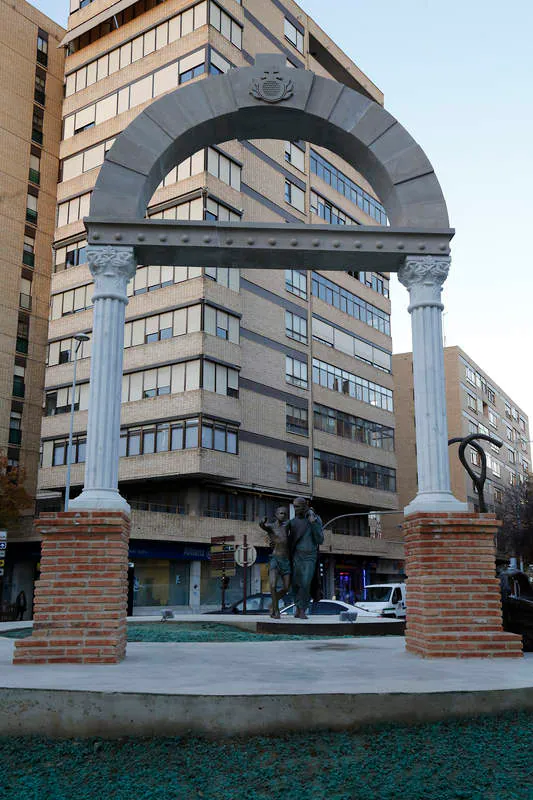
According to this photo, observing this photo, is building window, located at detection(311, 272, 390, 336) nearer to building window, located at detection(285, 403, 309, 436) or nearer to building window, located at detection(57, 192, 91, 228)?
building window, located at detection(285, 403, 309, 436)

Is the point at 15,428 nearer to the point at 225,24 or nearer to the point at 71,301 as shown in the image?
the point at 71,301

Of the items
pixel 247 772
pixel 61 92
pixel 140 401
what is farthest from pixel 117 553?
pixel 61 92

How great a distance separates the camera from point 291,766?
15.7ft

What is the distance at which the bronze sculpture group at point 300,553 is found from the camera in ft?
→ 41.4

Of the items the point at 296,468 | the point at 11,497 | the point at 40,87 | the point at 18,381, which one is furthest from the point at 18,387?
the point at 40,87

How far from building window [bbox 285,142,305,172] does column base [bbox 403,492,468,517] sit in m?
45.3

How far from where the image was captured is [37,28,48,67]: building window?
5216 centimetres

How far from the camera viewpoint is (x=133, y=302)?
144ft

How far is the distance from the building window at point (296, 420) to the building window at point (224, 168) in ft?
45.3

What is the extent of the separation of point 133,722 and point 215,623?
10823 millimetres

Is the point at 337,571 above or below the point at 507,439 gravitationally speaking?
below

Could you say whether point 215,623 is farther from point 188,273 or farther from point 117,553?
point 188,273

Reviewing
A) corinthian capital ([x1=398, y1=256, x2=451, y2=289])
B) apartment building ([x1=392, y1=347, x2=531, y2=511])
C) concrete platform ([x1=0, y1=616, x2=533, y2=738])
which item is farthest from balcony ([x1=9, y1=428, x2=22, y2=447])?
concrete platform ([x1=0, y1=616, x2=533, y2=738])

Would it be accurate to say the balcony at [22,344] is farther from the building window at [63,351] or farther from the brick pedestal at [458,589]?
the brick pedestal at [458,589]
